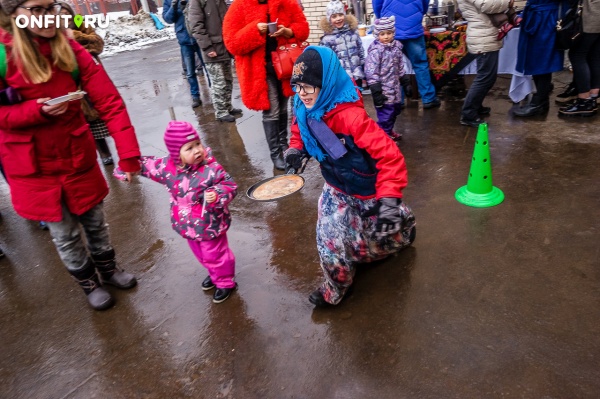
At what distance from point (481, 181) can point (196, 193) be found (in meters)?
2.59

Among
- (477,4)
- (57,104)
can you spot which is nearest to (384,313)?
(57,104)

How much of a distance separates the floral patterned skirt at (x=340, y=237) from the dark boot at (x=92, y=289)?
1671 mm

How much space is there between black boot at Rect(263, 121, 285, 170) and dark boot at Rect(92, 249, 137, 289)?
2307 mm

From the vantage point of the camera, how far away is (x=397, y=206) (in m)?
2.33

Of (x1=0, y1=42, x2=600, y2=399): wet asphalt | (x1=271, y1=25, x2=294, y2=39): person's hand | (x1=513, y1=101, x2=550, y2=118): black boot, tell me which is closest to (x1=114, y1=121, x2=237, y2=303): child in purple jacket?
(x1=0, y1=42, x2=600, y2=399): wet asphalt

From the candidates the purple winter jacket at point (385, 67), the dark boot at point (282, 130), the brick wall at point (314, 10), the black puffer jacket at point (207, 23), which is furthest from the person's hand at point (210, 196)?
the brick wall at point (314, 10)

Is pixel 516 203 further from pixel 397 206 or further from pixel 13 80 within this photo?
pixel 13 80

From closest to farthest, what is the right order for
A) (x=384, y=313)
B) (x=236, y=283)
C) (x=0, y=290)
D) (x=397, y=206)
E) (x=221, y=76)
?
(x=397, y=206), (x=384, y=313), (x=236, y=283), (x=0, y=290), (x=221, y=76)

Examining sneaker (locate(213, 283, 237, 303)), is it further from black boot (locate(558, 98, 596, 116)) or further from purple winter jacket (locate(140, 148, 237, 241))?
black boot (locate(558, 98, 596, 116))

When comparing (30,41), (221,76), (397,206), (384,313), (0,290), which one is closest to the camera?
(397,206)

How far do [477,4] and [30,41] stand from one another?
4.69m

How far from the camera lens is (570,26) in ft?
16.5

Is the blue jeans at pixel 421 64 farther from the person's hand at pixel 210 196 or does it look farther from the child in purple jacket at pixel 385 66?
the person's hand at pixel 210 196

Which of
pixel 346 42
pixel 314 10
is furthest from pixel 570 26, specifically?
pixel 314 10
